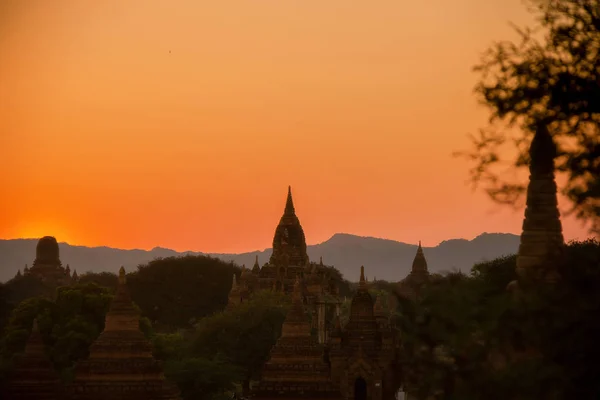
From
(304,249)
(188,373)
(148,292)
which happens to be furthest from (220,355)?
(148,292)

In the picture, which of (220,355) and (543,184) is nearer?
(543,184)

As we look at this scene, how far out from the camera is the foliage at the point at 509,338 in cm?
2391

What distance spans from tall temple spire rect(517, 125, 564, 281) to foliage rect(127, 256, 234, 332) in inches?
3846

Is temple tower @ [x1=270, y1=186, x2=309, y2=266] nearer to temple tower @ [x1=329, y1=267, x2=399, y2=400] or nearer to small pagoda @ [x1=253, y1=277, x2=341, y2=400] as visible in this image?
temple tower @ [x1=329, y1=267, x2=399, y2=400]

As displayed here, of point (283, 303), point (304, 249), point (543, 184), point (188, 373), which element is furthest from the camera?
point (304, 249)

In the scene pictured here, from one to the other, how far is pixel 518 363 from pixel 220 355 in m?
56.7

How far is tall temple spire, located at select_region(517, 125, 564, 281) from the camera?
27656 mm

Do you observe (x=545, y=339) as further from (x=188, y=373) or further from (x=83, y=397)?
(x=188, y=373)

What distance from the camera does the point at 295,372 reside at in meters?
48.2

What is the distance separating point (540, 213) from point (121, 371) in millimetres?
19945

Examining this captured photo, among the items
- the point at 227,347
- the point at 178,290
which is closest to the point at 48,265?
the point at 178,290

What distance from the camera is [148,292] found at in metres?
133

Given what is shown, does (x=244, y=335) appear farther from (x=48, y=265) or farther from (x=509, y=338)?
(x=48, y=265)

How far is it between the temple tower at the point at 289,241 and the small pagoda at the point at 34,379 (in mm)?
50427
